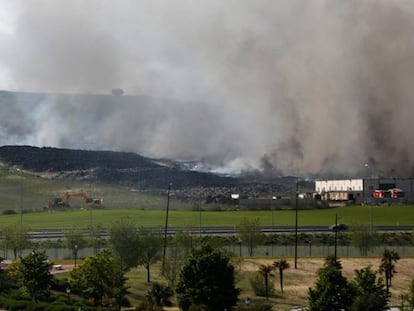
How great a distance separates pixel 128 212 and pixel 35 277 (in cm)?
4043

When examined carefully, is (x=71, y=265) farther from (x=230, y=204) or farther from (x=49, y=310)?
(x=230, y=204)

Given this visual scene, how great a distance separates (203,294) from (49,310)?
496 cm

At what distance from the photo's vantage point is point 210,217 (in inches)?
2697

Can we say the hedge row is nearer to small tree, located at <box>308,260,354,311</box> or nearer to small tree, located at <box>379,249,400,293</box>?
small tree, located at <box>308,260,354,311</box>

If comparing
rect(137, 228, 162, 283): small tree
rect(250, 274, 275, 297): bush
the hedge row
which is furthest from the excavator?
the hedge row

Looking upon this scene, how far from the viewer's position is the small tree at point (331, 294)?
25.6 m

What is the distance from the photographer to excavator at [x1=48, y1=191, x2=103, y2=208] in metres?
75.3

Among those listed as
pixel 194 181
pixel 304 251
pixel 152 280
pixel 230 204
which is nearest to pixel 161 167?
pixel 194 181

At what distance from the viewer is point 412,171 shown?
97312mm

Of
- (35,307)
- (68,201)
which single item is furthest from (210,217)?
(35,307)

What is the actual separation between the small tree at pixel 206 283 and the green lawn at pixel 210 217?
106 feet

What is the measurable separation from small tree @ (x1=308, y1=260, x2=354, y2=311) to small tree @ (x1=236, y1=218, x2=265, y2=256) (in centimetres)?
2116

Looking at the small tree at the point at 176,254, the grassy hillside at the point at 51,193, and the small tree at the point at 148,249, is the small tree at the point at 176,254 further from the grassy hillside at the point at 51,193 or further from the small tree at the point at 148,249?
the grassy hillside at the point at 51,193

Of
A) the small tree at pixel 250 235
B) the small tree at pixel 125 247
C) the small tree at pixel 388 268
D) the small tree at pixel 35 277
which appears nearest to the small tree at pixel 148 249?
the small tree at pixel 125 247
